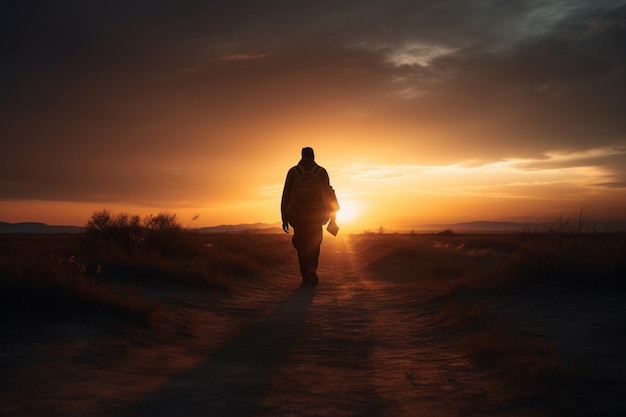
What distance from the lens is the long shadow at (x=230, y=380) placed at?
15.5ft

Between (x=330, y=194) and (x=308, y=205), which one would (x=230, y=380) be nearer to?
(x=308, y=205)

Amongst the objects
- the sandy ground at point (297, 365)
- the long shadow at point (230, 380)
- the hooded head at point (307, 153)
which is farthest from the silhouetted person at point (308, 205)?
the long shadow at point (230, 380)

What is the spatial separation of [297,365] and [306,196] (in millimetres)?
8272

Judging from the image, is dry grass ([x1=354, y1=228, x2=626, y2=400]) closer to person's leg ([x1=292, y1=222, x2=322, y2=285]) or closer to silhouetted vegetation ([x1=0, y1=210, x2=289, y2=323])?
person's leg ([x1=292, y1=222, x2=322, y2=285])

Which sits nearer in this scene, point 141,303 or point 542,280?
point 141,303

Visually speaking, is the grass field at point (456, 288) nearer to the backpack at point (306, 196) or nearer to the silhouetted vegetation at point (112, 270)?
the silhouetted vegetation at point (112, 270)

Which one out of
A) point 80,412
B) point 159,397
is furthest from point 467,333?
point 80,412

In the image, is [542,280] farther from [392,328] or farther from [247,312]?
[247,312]

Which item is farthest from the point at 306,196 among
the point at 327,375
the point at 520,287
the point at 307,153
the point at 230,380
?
the point at 230,380

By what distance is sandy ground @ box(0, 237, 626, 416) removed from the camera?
4.80 meters

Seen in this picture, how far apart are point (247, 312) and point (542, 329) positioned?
5.41 m

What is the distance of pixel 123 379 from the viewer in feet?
18.2

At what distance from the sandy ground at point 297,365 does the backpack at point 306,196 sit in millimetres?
4483

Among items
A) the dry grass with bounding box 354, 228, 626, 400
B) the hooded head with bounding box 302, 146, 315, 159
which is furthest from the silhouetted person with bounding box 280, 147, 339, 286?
the dry grass with bounding box 354, 228, 626, 400
